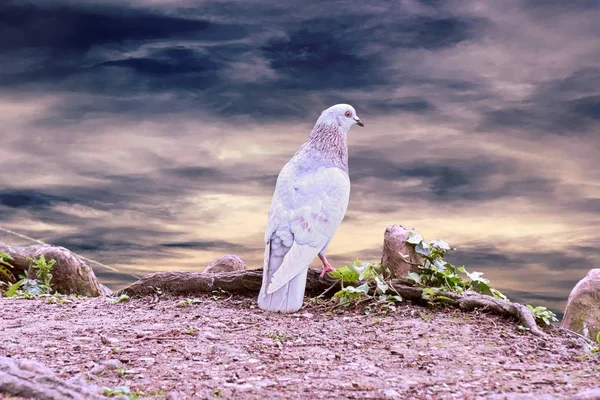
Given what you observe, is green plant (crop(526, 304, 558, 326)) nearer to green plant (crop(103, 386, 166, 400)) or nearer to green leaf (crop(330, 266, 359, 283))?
green leaf (crop(330, 266, 359, 283))

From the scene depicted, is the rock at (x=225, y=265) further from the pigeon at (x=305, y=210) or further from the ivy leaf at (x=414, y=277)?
the ivy leaf at (x=414, y=277)

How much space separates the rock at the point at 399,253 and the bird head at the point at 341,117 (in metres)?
1.35

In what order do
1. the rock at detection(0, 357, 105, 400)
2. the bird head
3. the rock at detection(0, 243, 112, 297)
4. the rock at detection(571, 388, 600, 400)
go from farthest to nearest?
the rock at detection(0, 243, 112, 297)
the bird head
the rock at detection(571, 388, 600, 400)
the rock at detection(0, 357, 105, 400)

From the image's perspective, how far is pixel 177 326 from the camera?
5980 millimetres

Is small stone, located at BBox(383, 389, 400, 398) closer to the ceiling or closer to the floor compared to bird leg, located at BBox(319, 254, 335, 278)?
closer to the floor

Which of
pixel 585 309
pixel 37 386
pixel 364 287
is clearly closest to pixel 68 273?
pixel 364 287

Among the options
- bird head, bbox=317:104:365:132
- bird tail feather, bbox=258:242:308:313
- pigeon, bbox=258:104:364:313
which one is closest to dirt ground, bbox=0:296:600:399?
bird tail feather, bbox=258:242:308:313

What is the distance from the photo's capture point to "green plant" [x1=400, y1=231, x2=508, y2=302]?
705 centimetres

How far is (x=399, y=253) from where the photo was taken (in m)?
7.14

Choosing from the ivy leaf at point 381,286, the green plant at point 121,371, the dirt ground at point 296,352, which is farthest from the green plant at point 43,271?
the green plant at point 121,371

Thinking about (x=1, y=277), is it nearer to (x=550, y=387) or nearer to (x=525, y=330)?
(x=525, y=330)

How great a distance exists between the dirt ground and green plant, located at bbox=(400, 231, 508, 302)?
0.56 meters

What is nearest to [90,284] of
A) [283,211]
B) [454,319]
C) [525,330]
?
[283,211]

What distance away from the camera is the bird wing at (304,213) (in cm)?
641
